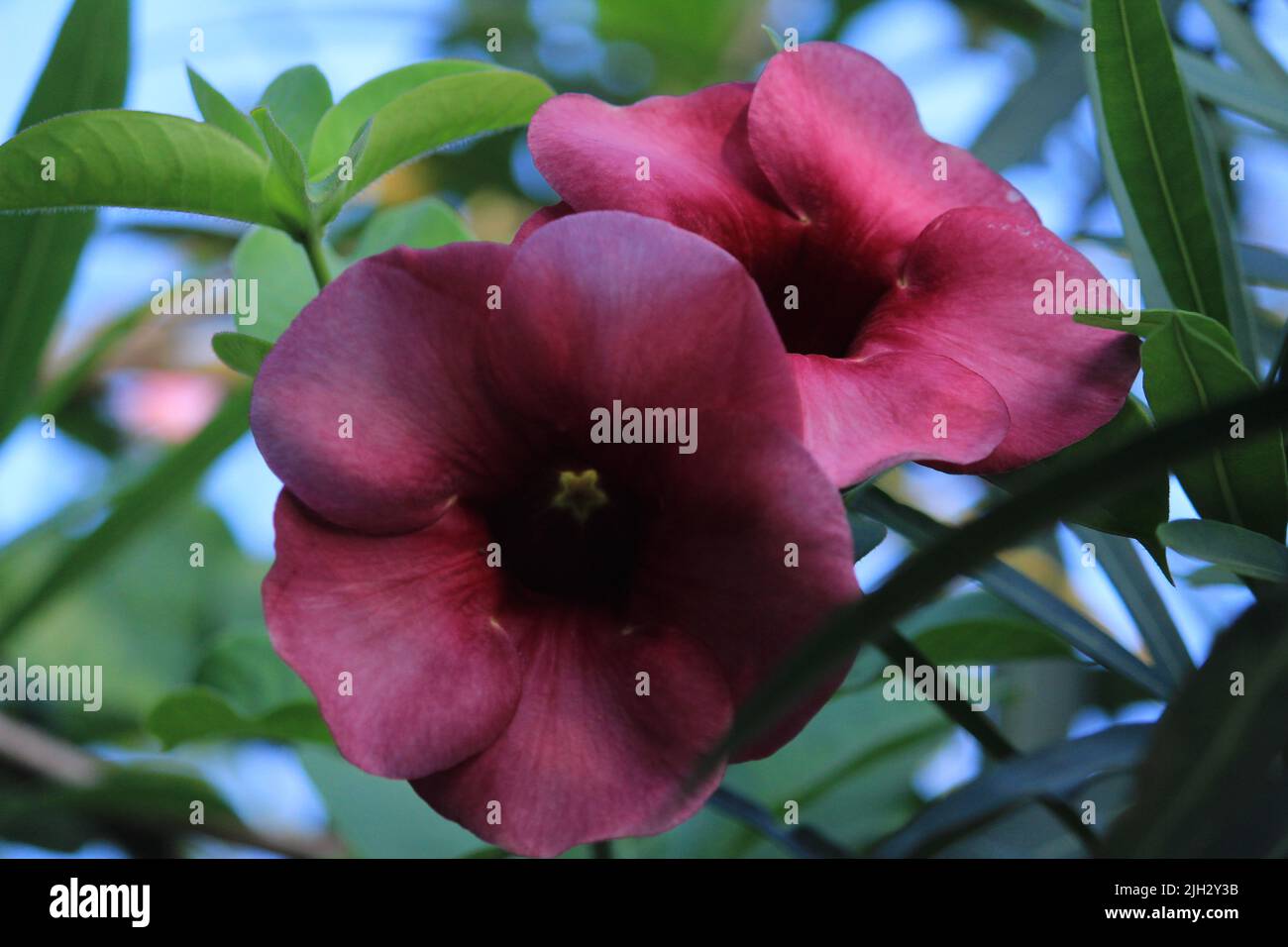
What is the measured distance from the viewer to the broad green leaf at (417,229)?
0.82 m

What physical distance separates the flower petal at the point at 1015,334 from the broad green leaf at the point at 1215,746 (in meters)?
0.12

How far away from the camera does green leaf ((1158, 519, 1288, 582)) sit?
21.5 inches

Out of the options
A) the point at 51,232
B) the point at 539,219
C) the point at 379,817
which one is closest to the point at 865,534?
the point at 539,219

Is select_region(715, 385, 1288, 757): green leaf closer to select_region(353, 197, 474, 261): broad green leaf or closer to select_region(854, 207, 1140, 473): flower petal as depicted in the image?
select_region(854, 207, 1140, 473): flower petal

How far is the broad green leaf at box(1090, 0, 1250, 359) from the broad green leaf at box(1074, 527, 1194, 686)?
0.15 meters

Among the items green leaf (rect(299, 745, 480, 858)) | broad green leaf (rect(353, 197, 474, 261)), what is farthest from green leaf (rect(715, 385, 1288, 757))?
green leaf (rect(299, 745, 480, 858))

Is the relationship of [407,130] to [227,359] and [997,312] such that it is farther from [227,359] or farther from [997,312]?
[997,312]

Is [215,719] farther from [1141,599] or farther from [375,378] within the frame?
[1141,599]

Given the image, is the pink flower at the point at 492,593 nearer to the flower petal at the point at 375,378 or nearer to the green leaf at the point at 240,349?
the flower petal at the point at 375,378

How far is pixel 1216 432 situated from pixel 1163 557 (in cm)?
29

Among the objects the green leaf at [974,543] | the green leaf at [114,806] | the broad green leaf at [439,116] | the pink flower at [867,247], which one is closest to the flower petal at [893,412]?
the pink flower at [867,247]

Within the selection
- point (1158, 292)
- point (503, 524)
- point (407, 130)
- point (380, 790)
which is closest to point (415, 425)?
point (503, 524)

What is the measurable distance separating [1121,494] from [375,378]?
14.7 inches
